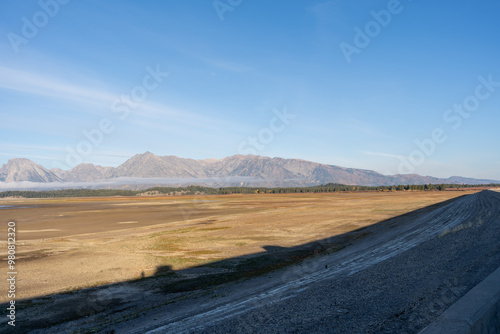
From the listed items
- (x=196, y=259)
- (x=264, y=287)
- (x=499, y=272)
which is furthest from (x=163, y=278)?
(x=499, y=272)

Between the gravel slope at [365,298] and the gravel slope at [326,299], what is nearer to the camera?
the gravel slope at [365,298]

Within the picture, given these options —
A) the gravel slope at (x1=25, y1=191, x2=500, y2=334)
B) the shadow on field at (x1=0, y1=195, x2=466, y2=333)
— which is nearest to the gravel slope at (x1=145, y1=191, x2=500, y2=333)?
the gravel slope at (x1=25, y1=191, x2=500, y2=334)

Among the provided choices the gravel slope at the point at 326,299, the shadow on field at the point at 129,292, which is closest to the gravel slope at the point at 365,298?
the gravel slope at the point at 326,299

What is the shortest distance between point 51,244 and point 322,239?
87.9 ft

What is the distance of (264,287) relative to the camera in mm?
12719

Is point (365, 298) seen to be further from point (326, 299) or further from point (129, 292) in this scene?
point (129, 292)

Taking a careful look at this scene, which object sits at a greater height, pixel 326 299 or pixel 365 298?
pixel 365 298

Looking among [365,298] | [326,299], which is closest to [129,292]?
[326,299]

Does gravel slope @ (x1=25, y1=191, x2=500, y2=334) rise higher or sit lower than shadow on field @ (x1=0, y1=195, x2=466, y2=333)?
higher

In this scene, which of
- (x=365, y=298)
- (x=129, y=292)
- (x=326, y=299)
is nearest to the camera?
(x=365, y=298)

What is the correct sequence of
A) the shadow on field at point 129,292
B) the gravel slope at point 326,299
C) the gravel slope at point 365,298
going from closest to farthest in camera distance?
the gravel slope at point 365,298, the gravel slope at point 326,299, the shadow on field at point 129,292

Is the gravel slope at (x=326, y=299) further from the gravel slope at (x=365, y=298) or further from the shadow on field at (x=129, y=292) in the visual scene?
the shadow on field at (x=129, y=292)

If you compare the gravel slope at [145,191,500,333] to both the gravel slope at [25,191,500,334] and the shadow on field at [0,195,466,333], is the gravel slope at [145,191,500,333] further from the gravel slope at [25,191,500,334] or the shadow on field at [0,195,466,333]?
the shadow on field at [0,195,466,333]

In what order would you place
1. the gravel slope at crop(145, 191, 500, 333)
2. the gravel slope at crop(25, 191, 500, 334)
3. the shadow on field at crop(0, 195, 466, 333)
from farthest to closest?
the shadow on field at crop(0, 195, 466, 333)
the gravel slope at crop(25, 191, 500, 334)
the gravel slope at crop(145, 191, 500, 333)
